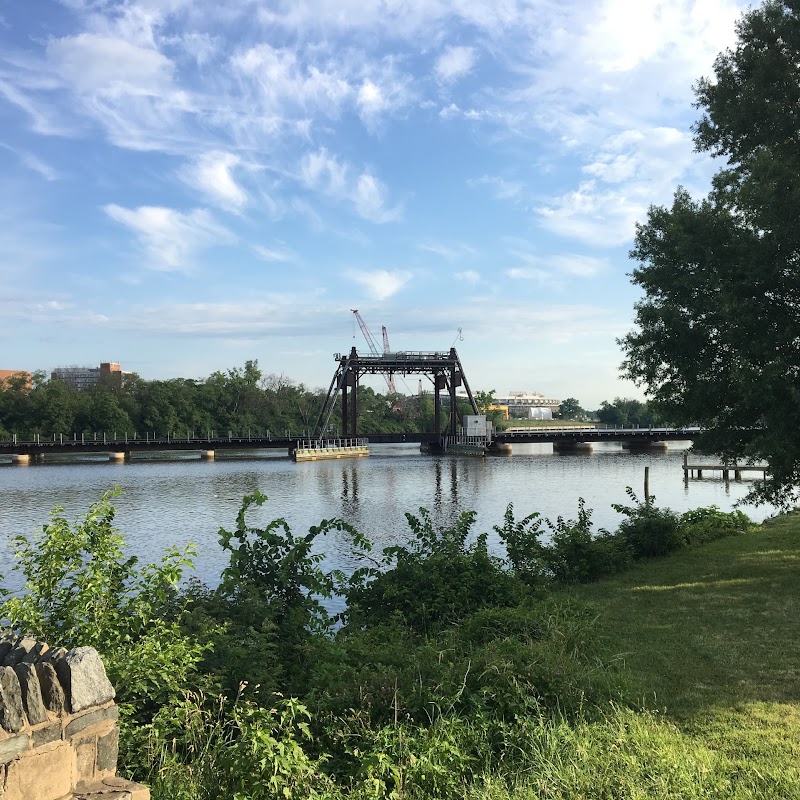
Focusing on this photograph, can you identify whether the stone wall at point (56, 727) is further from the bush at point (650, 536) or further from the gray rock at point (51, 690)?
the bush at point (650, 536)

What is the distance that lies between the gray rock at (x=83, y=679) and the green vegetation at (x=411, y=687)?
0.94m

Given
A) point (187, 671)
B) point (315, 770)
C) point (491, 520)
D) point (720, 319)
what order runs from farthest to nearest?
point (491, 520)
point (720, 319)
point (187, 671)
point (315, 770)

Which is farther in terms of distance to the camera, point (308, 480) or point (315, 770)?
point (308, 480)

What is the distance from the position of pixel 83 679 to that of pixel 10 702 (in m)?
0.45

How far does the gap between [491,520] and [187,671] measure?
64.7 feet

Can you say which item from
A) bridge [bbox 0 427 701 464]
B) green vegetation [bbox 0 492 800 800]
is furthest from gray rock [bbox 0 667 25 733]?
bridge [bbox 0 427 701 464]

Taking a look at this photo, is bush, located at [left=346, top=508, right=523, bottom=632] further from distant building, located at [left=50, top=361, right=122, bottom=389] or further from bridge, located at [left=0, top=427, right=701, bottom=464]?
distant building, located at [left=50, top=361, right=122, bottom=389]

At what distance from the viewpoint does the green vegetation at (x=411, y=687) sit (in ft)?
16.3

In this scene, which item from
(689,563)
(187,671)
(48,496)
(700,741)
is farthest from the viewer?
(48,496)

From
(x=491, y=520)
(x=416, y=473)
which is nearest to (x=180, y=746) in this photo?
(x=491, y=520)

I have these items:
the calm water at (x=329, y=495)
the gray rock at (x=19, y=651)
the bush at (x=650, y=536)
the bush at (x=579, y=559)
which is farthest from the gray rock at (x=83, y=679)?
the bush at (x=650, y=536)

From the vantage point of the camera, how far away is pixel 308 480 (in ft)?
162

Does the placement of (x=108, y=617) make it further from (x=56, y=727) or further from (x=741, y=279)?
(x=741, y=279)

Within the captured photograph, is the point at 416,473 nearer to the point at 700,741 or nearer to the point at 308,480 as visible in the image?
the point at 308,480
